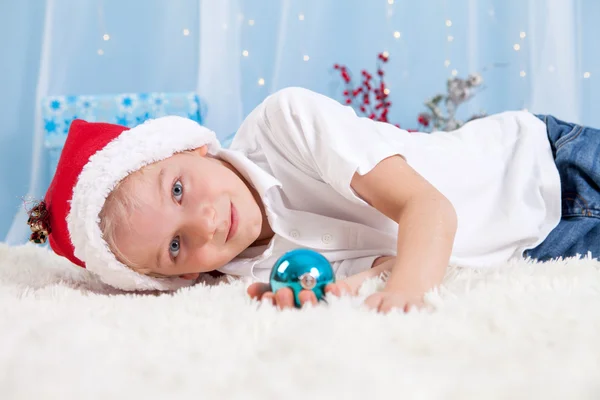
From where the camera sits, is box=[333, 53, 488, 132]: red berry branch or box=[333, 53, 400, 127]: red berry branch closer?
box=[333, 53, 488, 132]: red berry branch

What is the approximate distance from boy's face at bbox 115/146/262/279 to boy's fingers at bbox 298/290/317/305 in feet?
0.92

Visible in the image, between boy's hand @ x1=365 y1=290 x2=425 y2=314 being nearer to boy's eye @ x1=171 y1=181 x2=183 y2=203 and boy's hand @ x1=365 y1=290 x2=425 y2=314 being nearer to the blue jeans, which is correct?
boy's eye @ x1=171 y1=181 x2=183 y2=203

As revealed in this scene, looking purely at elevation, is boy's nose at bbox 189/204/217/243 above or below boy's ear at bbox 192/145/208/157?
below

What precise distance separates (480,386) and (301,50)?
236cm

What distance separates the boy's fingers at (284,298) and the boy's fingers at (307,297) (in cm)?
1

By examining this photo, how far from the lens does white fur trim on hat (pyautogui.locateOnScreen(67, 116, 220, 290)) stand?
910 millimetres

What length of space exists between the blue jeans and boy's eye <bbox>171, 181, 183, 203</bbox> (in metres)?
0.70

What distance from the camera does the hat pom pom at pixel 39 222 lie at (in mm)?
1021

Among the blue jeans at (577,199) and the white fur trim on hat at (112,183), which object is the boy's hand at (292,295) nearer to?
the white fur trim on hat at (112,183)

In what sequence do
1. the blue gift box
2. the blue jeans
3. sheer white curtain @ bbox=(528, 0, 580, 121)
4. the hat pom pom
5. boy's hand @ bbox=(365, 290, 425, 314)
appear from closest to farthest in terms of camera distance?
boy's hand @ bbox=(365, 290, 425, 314) → the hat pom pom → the blue jeans → the blue gift box → sheer white curtain @ bbox=(528, 0, 580, 121)

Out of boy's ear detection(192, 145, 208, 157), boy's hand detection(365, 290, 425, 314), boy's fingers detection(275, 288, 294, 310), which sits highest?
boy's ear detection(192, 145, 208, 157)

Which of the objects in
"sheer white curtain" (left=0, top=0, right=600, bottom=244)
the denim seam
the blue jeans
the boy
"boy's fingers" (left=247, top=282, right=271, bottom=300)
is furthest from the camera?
"sheer white curtain" (left=0, top=0, right=600, bottom=244)

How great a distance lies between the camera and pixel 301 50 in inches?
104

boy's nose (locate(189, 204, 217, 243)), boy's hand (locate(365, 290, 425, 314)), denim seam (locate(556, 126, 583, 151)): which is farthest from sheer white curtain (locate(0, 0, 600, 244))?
boy's hand (locate(365, 290, 425, 314))
